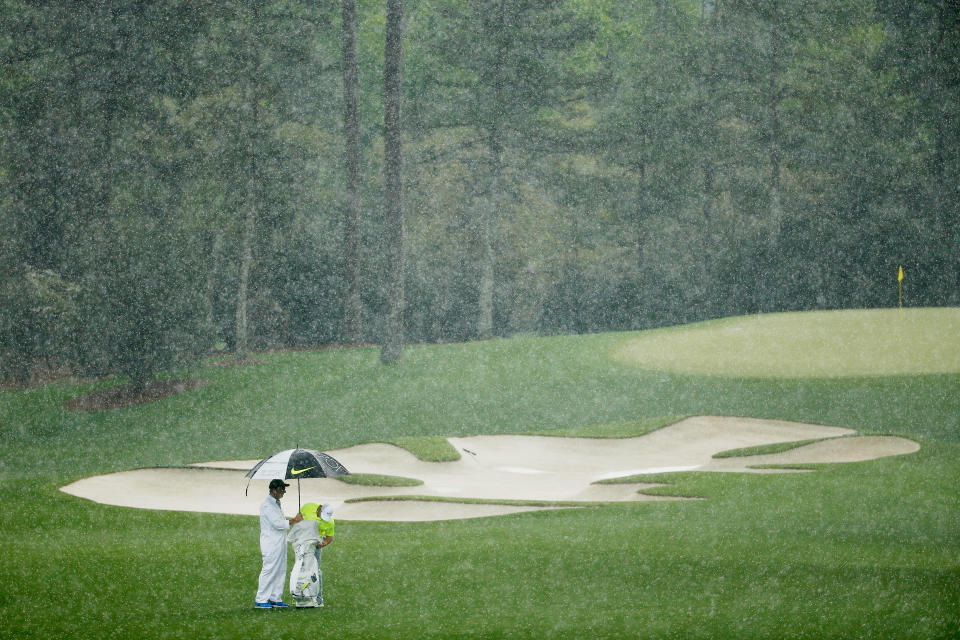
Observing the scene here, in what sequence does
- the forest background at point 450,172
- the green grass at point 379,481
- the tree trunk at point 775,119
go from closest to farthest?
the green grass at point 379,481
the forest background at point 450,172
the tree trunk at point 775,119

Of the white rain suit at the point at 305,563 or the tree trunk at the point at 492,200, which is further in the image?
the tree trunk at the point at 492,200

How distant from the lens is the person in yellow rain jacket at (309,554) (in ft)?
29.3

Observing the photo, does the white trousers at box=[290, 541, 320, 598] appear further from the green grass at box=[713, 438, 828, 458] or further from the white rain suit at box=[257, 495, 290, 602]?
the green grass at box=[713, 438, 828, 458]

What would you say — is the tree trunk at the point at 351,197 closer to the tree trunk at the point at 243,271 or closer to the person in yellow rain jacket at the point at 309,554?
the tree trunk at the point at 243,271

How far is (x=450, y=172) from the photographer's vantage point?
49281 mm

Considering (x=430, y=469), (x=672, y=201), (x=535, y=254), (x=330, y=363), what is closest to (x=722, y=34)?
(x=672, y=201)

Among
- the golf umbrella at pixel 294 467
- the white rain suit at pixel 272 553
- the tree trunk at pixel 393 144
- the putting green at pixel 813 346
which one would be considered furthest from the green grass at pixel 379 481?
the tree trunk at pixel 393 144

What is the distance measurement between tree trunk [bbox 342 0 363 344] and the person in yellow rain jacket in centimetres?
2582

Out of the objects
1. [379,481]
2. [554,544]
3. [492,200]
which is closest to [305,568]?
Result: [554,544]

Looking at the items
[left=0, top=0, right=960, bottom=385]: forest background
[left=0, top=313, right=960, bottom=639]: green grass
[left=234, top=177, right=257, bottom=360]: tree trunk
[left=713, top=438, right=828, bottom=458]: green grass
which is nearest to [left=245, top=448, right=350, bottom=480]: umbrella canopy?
[left=0, top=313, right=960, bottom=639]: green grass

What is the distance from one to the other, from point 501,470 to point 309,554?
9172mm

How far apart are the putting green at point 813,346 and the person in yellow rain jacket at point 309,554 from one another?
15.8 meters

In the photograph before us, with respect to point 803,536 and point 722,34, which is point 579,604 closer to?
point 803,536

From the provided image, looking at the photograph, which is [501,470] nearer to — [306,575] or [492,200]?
[306,575]
